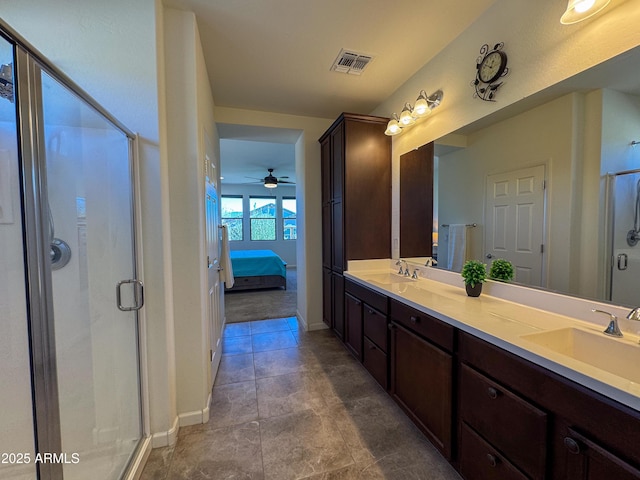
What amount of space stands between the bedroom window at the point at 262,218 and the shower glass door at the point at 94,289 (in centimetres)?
678

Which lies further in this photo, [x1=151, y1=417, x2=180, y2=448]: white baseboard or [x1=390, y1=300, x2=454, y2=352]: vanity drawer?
[x1=151, y1=417, x2=180, y2=448]: white baseboard

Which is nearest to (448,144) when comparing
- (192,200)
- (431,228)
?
(431,228)

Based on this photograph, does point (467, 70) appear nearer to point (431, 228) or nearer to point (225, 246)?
point (431, 228)

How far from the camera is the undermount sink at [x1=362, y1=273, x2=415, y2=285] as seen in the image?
2430 mm

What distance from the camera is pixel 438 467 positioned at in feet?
4.88

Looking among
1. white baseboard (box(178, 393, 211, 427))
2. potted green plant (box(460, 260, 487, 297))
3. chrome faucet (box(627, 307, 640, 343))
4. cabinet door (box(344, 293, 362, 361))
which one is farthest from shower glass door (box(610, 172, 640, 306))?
white baseboard (box(178, 393, 211, 427))

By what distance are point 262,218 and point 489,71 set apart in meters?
7.34

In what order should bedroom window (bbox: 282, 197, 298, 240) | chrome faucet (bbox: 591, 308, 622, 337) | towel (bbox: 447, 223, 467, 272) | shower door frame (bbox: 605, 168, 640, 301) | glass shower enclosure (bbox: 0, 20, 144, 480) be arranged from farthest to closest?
1. bedroom window (bbox: 282, 197, 298, 240)
2. towel (bbox: 447, 223, 467, 272)
3. shower door frame (bbox: 605, 168, 640, 301)
4. chrome faucet (bbox: 591, 308, 622, 337)
5. glass shower enclosure (bbox: 0, 20, 144, 480)

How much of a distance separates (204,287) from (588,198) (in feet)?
7.26

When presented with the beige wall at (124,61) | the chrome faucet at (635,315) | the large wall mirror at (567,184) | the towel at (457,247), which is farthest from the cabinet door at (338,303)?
the chrome faucet at (635,315)

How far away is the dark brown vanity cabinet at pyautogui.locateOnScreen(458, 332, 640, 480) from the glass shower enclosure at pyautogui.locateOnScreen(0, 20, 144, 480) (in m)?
1.68

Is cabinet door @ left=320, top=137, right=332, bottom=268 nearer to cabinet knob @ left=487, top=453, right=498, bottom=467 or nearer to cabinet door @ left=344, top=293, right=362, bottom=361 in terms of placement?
cabinet door @ left=344, top=293, right=362, bottom=361

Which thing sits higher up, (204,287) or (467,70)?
(467,70)

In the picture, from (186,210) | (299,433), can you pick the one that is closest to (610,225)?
(299,433)
